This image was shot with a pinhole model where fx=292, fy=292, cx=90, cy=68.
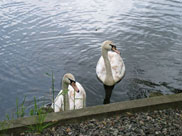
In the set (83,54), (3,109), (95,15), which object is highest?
(95,15)

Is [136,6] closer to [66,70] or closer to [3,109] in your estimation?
[66,70]

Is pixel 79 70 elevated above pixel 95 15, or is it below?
below

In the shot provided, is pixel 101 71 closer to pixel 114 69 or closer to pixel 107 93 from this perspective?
pixel 114 69

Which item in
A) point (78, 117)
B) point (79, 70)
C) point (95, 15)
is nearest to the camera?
point (78, 117)

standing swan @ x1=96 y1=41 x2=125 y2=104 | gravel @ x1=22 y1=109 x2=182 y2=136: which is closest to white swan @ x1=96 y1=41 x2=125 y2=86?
standing swan @ x1=96 y1=41 x2=125 y2=104

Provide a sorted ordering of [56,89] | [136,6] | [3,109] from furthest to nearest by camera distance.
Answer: [136,6], [56,89], [3,109]

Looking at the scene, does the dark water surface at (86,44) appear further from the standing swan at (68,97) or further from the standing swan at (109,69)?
the standing swan at (68,97)

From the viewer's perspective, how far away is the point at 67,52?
9141 millimetres

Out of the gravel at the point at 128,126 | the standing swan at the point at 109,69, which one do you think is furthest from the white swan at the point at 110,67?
the gravel at the point at 128,126

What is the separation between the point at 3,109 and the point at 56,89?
1.37 m

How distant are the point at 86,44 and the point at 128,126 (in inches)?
232

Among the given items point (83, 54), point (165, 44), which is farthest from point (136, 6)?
point (83, 54)

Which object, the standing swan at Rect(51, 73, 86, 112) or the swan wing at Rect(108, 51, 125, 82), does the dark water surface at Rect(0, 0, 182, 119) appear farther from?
the standing swan at Rect(51, 73, 86, 112)

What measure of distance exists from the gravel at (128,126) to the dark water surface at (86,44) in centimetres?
258
